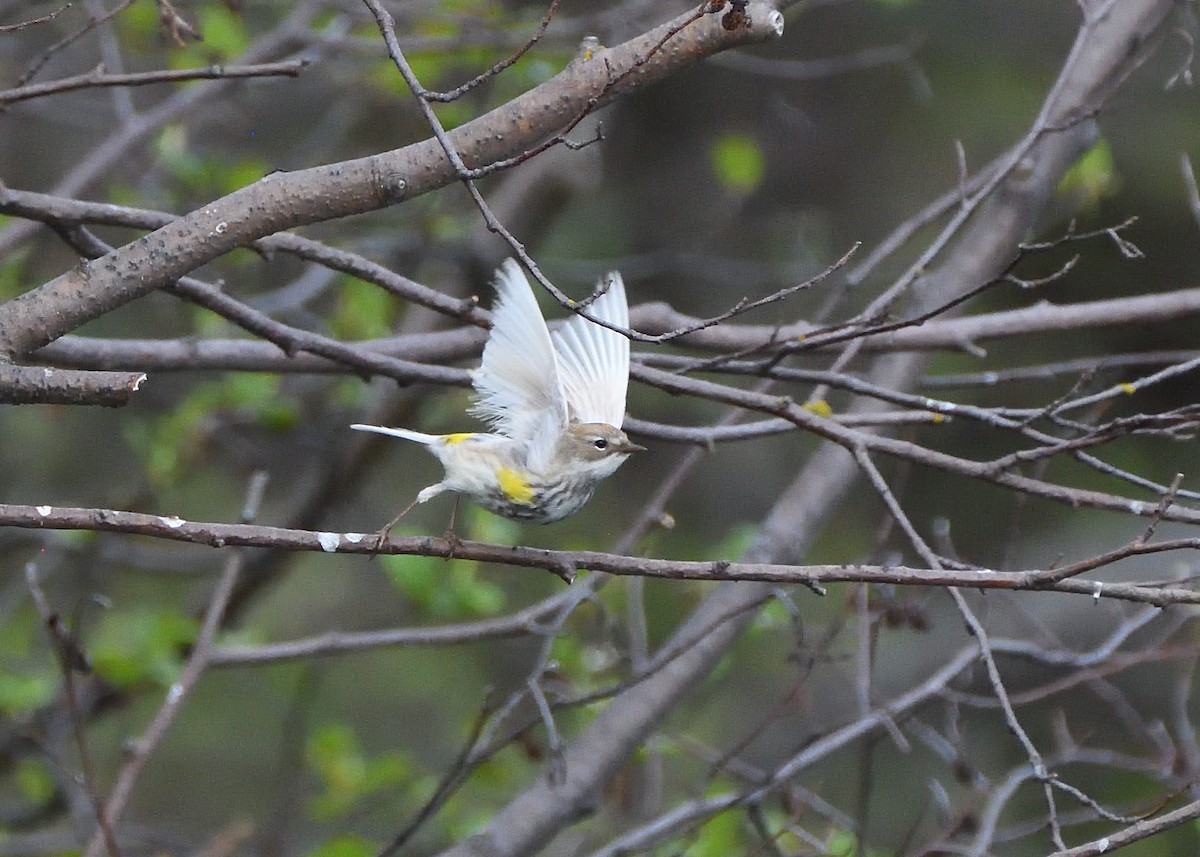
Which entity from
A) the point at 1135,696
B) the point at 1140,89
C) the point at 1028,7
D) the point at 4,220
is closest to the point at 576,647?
the point at 4,220

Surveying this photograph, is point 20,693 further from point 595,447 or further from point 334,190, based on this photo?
point 334,190

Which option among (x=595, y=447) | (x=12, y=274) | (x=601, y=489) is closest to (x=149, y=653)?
(x=12, y=274)

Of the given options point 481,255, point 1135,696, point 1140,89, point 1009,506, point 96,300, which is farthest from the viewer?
point 1009,506

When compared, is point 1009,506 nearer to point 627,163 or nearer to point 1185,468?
point 1185,468

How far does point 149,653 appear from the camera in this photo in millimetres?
4016

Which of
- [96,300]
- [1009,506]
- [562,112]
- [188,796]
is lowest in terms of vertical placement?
[188,796]

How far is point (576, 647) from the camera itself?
4.41 m

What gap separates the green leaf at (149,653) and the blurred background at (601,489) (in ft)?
0.06

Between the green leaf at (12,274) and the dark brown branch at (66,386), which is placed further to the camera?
the green leaf at (12,274)

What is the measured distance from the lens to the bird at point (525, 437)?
2651mm

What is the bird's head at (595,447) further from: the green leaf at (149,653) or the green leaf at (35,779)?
the green leaf at (35,779)

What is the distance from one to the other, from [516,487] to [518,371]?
275 mm

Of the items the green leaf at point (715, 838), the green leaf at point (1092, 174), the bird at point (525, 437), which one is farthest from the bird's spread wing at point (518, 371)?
the green leaf at point (1092, 174)

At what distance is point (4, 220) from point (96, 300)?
2850mm
